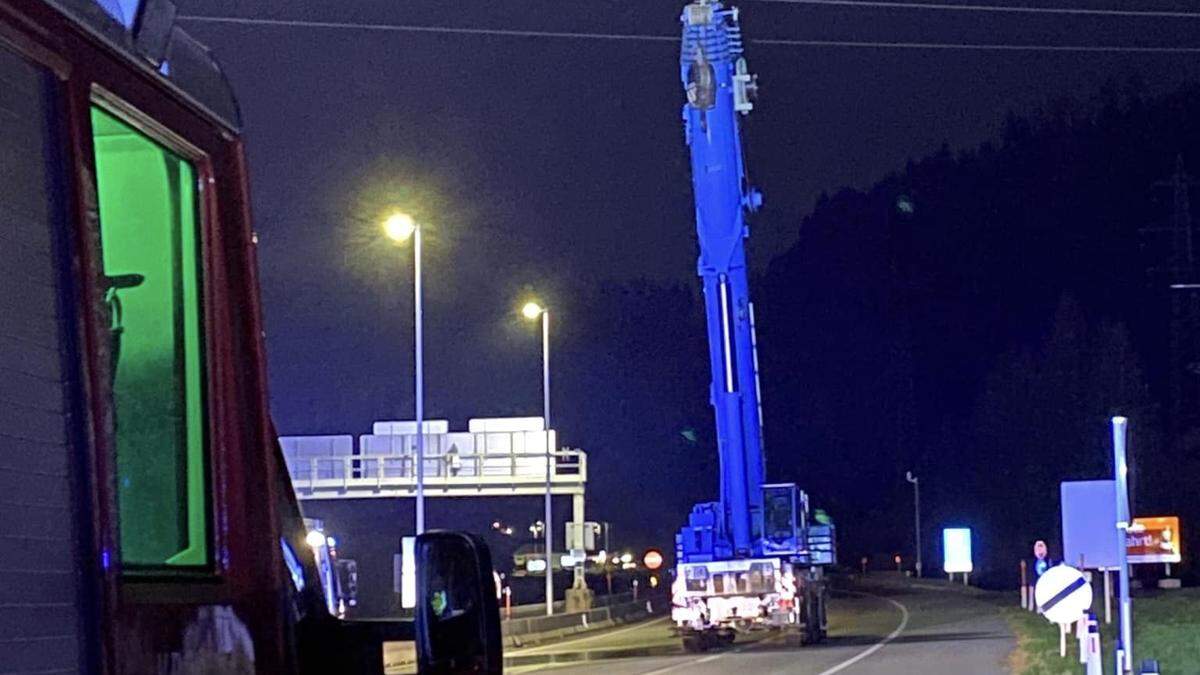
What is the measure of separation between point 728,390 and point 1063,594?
14.1m

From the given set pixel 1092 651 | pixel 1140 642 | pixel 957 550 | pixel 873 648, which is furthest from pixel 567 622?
pixel 1092 651

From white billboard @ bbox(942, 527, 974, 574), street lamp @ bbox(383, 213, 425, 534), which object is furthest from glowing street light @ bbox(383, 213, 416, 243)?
white billboard @ bbox(942, 527, 974, 574)

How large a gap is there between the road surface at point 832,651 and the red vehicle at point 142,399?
2611cm

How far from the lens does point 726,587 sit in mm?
34438

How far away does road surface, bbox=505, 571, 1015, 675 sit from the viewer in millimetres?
30906

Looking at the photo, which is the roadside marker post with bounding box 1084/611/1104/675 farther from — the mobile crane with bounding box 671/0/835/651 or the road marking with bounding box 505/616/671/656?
the road marking with bounding box 505/616/671/656

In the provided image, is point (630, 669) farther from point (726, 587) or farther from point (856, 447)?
point (856, 447)

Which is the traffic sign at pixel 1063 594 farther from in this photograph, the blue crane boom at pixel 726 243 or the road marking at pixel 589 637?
the road marking at pixel 589 637

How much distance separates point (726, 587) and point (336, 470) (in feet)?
55.1

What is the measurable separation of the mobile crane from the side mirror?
2947 cm

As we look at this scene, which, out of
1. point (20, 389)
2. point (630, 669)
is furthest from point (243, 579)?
point (630, 669)

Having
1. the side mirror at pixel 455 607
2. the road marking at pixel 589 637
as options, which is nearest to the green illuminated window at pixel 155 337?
the side mirror at pixel 455 607

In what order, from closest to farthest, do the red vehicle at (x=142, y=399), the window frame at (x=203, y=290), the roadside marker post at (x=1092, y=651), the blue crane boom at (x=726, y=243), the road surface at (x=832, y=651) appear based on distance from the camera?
the red vehicle at (x=142, y=399), the window frame at (x=203, y=290), the roadside marker post at (x=1092, y=651), the road surface at (x=832, y=651), the blue crane boom at (x=726, y=243)

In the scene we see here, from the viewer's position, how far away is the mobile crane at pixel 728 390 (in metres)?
33.2
